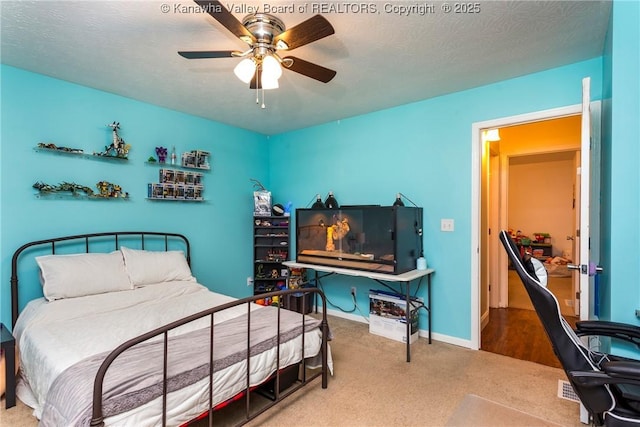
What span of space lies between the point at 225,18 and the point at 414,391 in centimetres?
262

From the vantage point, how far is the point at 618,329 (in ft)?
5.06

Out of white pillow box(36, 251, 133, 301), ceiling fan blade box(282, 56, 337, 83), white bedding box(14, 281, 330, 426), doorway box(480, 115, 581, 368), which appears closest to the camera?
white bedding box(14, 281, 330, 426)

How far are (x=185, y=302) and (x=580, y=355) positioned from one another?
8.38ft

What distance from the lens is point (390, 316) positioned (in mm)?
3201

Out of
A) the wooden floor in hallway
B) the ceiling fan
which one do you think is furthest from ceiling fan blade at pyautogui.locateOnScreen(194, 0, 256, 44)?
the wooden floor in hallway

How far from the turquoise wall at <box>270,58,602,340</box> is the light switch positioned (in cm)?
4

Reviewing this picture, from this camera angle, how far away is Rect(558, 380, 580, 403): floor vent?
2.11m

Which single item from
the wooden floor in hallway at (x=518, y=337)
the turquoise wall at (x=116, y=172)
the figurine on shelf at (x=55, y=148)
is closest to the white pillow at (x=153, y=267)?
the turquoise wall at (x=116, y=172)

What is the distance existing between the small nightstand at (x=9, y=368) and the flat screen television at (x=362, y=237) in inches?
97.6

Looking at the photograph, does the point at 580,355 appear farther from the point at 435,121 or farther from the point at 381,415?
the point at 435,121

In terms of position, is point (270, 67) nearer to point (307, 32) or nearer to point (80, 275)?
point (307, 32)

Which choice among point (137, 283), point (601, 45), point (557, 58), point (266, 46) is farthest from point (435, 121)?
point (137, 283)

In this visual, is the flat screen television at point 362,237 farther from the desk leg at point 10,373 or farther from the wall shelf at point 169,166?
the desk leg at point 10,373

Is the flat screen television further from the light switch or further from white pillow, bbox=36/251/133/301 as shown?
white pillow, bbox=36/251/133/301
